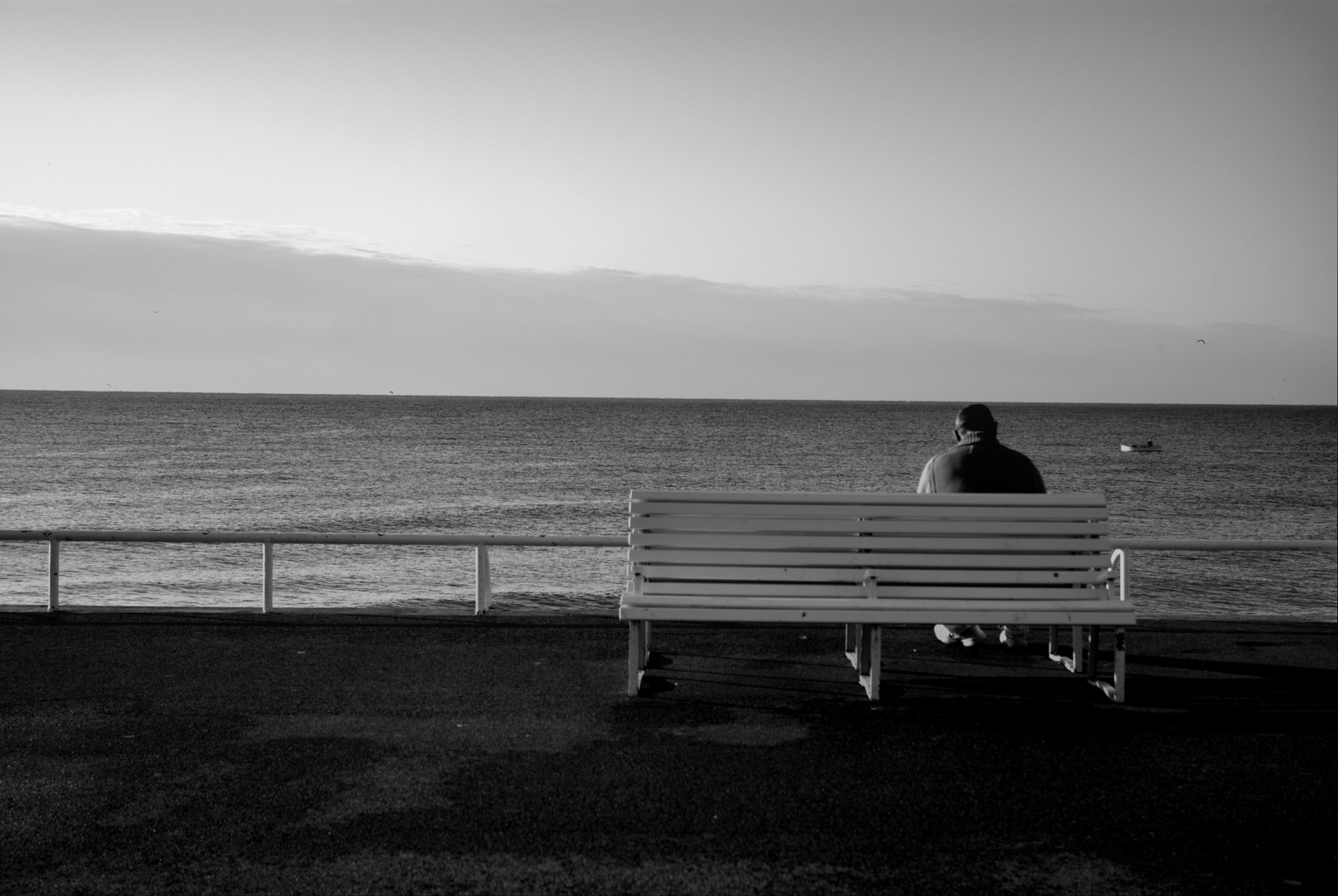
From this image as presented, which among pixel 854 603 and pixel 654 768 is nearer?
pixel 654 768

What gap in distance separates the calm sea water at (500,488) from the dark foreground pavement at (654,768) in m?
7.66

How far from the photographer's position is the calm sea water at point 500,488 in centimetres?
2280

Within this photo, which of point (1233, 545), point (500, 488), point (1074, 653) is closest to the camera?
point (1074, 653)

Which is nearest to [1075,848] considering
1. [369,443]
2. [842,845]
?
[842,845]

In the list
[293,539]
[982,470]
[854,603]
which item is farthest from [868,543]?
[293,539]

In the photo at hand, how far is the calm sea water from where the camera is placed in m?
22.8

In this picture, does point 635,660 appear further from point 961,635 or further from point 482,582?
point 482,582

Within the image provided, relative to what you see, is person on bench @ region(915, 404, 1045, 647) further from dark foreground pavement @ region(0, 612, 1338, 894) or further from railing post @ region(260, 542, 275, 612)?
railing post @ region(260, 542, 275, 612)

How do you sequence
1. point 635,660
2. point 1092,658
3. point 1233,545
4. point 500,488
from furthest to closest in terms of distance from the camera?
1. point 500,488
2. point 1233,545
3. point 1092,658
4. point 635,660

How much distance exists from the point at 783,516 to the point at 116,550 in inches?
1018

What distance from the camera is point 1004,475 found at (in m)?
7.04

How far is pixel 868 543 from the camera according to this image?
6152mm

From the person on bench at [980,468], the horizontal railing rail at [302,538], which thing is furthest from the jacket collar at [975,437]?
the horizontal railing rail at [302,538]

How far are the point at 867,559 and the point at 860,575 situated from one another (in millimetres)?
90
